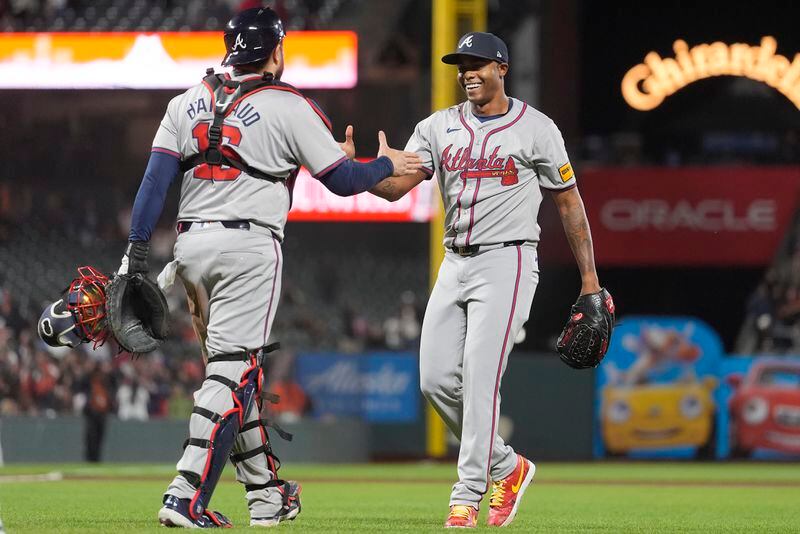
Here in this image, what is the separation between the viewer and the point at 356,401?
1627cm

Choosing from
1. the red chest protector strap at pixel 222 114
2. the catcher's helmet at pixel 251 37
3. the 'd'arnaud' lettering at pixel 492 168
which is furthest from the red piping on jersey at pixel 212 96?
the 'd'arnaud' lettering at pixel 492 168

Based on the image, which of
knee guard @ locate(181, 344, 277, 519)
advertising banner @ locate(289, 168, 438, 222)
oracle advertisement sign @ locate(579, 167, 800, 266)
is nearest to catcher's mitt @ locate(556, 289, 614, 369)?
knee guard @ locate(181, 344, 277, 519)

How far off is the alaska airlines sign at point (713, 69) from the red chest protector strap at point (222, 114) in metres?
13.0

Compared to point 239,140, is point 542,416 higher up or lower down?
lower down

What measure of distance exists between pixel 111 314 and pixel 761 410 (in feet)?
39.2

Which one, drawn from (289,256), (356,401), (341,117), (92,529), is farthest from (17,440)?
(92,529)

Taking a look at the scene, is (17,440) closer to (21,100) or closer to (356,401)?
(356,401)

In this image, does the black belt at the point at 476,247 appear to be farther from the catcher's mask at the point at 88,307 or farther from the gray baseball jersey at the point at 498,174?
the catcher's mask at the point at 88,307

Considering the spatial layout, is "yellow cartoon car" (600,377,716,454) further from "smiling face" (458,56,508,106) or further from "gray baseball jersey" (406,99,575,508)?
"smiling face" (458,56,508,106)

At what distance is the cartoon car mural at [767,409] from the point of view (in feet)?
51.8

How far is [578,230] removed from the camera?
583 cm

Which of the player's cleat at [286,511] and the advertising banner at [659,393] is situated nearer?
the player's cleat at [286,511]

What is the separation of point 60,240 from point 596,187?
6934 mm

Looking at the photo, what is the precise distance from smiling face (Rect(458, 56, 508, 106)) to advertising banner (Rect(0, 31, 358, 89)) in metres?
11.6
